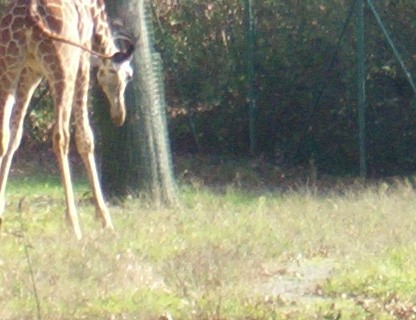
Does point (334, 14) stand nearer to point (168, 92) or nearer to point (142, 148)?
point (168, 92)

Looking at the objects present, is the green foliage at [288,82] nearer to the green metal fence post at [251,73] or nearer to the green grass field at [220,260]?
the green metal fence post at [251,73]

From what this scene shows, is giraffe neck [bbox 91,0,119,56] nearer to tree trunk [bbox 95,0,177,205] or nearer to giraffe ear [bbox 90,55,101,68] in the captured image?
giraffe ear [bbox 90,55,101,68]

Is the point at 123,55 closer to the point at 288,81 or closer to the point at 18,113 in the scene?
the point at 18,113

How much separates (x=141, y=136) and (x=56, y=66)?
243 centimetres

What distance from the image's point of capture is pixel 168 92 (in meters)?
17.7

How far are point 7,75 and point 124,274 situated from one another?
2.57 m

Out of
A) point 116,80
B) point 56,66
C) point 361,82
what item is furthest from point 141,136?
point 361,82

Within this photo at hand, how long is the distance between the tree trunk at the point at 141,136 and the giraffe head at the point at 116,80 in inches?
35.6

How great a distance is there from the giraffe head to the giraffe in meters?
0.02

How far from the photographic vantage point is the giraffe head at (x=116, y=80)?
11094 millimetres

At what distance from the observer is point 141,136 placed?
1257cm

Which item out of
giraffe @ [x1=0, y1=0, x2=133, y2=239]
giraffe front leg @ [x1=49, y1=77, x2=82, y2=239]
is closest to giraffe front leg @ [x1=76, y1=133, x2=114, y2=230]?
giraffe @ [x1=0, y1=0, x2=133, y2=239]

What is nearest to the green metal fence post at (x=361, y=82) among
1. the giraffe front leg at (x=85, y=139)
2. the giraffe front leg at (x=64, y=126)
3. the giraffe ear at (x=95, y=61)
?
the giraffe ear at (x=95, y=61)

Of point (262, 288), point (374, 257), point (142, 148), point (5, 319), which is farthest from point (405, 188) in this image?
point (5, 319)
